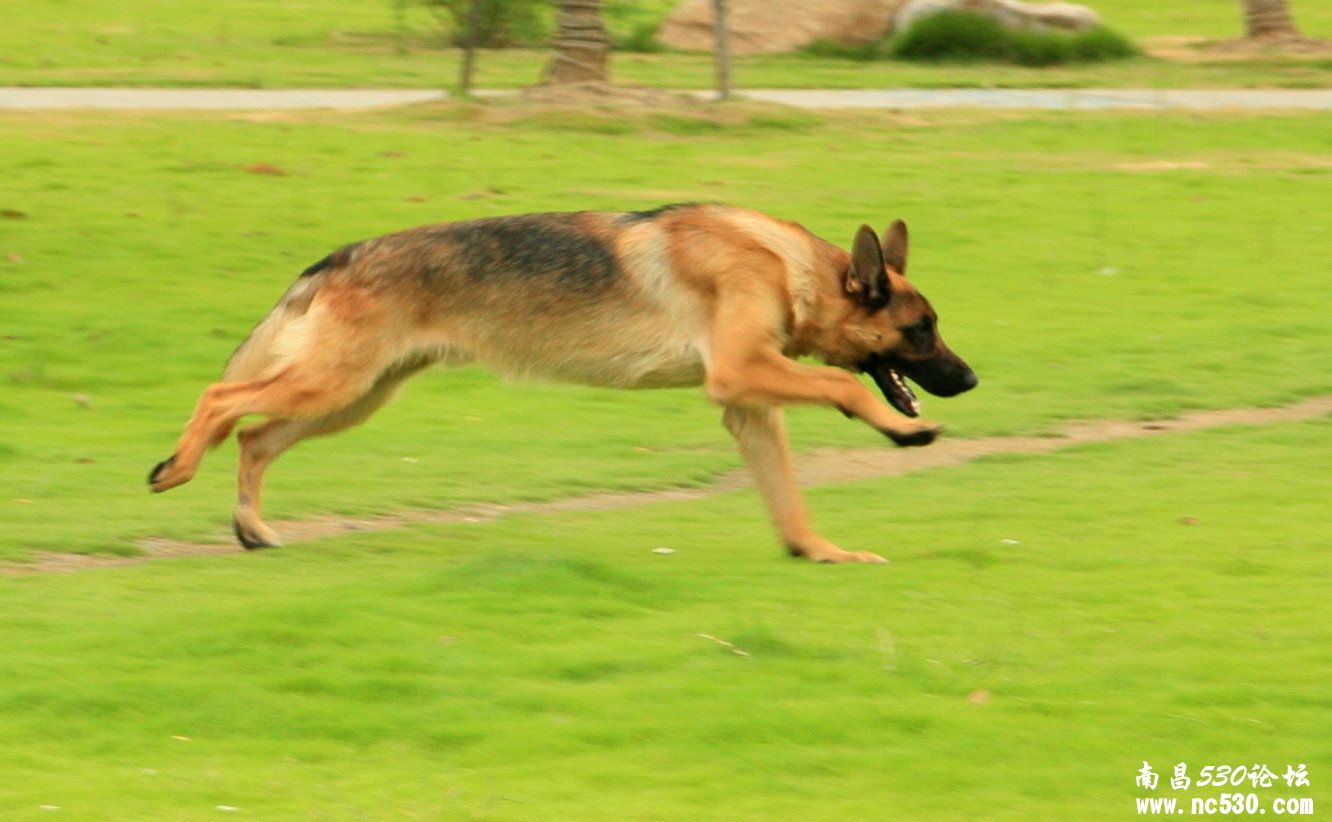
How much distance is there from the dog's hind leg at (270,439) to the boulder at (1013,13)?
24.7m

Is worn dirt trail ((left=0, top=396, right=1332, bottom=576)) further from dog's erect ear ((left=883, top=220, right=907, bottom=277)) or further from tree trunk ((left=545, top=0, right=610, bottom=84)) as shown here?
tree trunk ((left=545, top=0, right=610, bottom=84))

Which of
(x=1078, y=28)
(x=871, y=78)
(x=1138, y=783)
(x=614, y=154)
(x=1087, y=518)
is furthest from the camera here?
(x=1078, y=28)

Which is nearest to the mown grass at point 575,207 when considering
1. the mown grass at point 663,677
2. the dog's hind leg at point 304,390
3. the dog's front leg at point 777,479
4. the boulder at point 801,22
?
A: the dog's hind leg at point 304,390

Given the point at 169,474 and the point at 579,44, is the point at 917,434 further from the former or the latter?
the point at 579,44

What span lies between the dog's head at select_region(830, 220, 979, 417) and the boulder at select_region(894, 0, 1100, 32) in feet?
81.0

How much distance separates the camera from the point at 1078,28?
3331 cm

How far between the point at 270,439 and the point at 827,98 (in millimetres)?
17804

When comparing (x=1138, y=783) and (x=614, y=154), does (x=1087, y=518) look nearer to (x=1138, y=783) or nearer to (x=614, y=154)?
(x=1138, y=783)

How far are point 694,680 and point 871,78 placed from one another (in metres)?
23.7

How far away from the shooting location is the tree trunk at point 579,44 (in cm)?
2227

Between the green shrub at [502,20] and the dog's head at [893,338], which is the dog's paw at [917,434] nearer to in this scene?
the dog's head at [893,338]

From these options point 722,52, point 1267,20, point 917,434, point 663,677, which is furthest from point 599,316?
point 1267,20

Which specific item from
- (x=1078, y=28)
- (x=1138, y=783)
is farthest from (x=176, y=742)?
(x=1078, y=28)

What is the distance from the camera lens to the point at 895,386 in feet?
28.0
